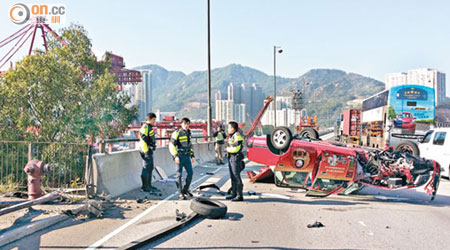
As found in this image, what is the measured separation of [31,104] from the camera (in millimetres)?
18906

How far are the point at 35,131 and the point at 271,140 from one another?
1322cm

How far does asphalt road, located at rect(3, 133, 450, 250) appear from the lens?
216 inches

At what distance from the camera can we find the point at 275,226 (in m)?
6.48

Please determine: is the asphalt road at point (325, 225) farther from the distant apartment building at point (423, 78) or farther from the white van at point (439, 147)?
the distant apartment building at point (423, 78)

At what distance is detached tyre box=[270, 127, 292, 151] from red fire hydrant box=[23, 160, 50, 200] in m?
5.01

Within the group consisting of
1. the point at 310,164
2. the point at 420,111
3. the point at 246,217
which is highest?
the point at 420,111

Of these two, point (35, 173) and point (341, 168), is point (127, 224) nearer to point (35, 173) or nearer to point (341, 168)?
point (35, 173)

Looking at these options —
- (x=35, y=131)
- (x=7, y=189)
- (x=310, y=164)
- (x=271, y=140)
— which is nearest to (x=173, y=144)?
(x=271, y=140)

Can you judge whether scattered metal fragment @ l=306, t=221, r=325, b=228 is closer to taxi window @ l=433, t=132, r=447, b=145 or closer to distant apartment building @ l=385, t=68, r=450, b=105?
taxi window @ l=433, t=132, r=447, b=145

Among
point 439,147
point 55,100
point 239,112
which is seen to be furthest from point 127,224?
point 239,112

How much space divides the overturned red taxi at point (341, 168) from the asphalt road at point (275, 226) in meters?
0.39

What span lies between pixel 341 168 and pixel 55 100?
15.1 meters

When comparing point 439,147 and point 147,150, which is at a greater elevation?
point 147,150

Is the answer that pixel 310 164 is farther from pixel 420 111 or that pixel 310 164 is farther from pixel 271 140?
pixel 420 111
